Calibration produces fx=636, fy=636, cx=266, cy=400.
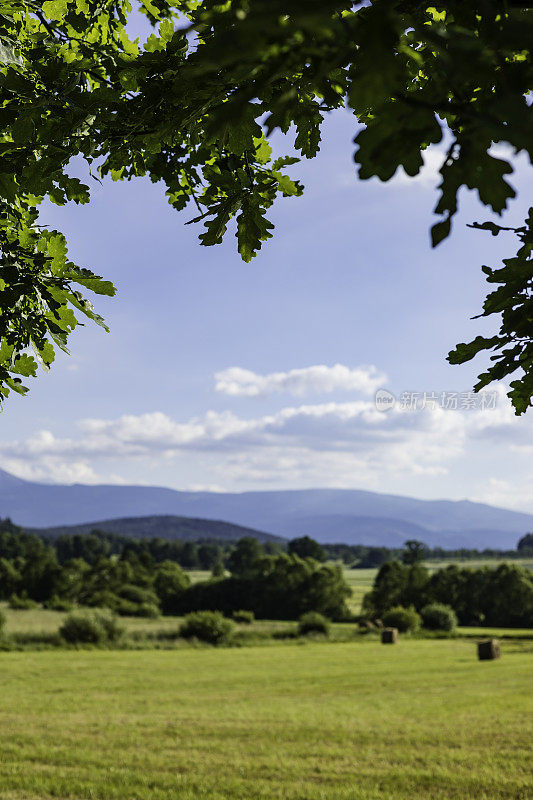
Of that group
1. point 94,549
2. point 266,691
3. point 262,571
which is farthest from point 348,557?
point 266,691

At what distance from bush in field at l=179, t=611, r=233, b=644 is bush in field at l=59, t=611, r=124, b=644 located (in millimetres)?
6117

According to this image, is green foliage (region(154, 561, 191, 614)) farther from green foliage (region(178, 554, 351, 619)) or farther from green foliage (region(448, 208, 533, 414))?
green foliage (region(448, 208, 533, 414))

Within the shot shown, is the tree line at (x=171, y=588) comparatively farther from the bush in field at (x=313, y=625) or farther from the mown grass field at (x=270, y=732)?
the mown grass field at (x=270, y=732)

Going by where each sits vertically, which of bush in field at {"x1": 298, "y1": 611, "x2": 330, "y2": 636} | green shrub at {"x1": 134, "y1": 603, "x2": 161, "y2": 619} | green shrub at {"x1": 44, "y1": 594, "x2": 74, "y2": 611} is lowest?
green shrub at {"x1": 134, "y1": 603, "x2": 161, "y2": 619}

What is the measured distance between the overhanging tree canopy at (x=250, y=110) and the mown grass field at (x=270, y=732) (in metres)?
8.99

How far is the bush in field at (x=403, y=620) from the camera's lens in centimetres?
5672

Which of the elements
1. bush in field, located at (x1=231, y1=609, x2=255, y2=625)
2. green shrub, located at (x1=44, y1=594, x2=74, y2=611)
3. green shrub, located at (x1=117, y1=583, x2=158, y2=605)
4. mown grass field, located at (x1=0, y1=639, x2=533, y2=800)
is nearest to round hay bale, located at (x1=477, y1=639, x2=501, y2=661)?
mown grass field, located at (x1=0, y1=639, x2=533, y2=800)

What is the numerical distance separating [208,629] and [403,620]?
60.6 ft

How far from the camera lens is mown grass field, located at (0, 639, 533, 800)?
1046 cm

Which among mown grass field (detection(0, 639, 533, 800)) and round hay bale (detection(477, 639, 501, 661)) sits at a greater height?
mown grass field (detection(0, 639, 533, 800))

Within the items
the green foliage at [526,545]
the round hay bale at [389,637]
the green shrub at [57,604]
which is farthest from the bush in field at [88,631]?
the green foliage at [526,545]

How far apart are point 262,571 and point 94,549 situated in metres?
63.9

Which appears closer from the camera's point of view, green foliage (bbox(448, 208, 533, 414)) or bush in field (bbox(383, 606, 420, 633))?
green foliage (bbox(448, 208, 533, 414))

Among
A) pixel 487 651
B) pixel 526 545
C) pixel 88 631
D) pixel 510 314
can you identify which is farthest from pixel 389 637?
pixel 526 545
